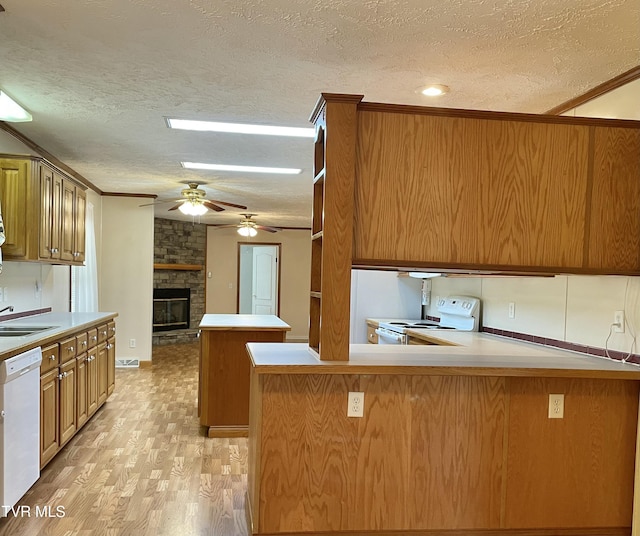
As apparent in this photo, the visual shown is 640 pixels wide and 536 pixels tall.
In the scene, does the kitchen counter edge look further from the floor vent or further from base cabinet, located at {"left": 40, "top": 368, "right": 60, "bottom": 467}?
the floor vent

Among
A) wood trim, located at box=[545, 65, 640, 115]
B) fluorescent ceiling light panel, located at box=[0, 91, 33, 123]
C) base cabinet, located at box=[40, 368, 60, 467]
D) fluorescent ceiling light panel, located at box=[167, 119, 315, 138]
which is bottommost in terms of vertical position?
base cabinet, located at box=[40, 368, 60, 467]

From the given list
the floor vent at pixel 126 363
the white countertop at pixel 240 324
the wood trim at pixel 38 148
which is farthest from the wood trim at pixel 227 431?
the floor vent at pixel 126 363

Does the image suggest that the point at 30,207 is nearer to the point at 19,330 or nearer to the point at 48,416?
the point at 19,330

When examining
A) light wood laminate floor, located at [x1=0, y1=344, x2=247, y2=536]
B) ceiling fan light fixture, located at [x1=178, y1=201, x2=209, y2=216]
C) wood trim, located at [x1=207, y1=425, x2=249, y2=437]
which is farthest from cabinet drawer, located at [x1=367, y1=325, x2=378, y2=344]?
ceiling fan light fixture, located at [x1=178, y1=201, x2=209, y2=216]

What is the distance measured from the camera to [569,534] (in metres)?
2.61

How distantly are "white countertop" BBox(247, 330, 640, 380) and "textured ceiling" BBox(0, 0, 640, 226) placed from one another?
1469 millimetres

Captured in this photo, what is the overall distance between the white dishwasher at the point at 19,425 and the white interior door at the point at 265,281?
806 centimetres

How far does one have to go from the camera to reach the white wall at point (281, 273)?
1069cm

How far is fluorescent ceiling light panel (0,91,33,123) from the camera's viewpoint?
296 cm

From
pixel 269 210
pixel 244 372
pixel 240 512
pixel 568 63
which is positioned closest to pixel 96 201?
pixel 269 210

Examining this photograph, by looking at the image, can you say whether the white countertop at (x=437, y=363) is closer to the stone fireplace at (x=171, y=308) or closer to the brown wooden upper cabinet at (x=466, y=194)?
the brown wooden upper cabinet at (x=466, y=194)

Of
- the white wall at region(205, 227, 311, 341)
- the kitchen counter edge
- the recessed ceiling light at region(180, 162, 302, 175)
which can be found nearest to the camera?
the kitchen counter edge

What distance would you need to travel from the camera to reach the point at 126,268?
6.96 meters

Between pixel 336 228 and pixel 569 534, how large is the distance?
1.91m
